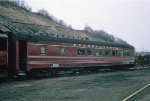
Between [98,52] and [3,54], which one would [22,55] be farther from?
[98,52]

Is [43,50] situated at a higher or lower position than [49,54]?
higher

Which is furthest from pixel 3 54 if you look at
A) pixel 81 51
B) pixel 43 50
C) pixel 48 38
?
pixel 81 51

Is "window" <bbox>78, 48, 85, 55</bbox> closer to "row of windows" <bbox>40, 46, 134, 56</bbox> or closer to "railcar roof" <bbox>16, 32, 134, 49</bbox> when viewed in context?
"row of windows" <bbox>40, 46, 134, 56</bbox>

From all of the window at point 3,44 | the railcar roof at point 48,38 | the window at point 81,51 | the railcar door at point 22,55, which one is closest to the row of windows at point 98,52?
the window at point 81,51

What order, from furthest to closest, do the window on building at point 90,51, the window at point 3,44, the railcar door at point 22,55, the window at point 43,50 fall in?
the window on building at point 90,51, the window at point 43,50, the railcar door at point 22,55, the window at point 3,44

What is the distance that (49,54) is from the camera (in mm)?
25453

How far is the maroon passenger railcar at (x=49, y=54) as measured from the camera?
22094mm

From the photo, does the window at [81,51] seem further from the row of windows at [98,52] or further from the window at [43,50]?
the window at [43,50]

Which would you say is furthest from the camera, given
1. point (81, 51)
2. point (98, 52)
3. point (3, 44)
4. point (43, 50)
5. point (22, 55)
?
point (98, 52)

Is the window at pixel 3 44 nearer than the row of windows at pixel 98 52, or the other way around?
the window at pixel 3 44

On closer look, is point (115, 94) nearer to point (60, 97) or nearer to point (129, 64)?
point (60, 97)

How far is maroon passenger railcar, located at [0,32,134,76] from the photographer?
2209 centimetres

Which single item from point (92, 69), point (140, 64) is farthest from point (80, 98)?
point (140, 64)

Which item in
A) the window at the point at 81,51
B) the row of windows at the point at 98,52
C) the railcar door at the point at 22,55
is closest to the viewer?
the railcar door at the point at 22,55
